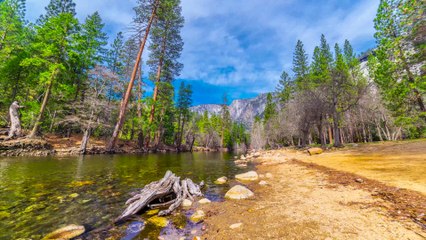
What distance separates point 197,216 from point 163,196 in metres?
1.75

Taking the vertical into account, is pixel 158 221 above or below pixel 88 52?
below

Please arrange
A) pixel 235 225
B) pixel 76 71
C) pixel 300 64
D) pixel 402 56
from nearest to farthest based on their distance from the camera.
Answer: pixel 235 225
pixel 402 56
pixel 76 71
pixel 300 64

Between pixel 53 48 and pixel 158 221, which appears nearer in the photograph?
pixel 158 221

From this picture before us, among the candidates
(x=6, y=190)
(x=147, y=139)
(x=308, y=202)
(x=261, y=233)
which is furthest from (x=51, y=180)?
(x=147, y=139)

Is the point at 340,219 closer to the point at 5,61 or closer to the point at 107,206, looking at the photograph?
the point at 107,206

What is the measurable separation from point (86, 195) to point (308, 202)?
6487mm

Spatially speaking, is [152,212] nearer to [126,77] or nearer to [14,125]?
[14,125]

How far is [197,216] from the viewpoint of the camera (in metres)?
4.11

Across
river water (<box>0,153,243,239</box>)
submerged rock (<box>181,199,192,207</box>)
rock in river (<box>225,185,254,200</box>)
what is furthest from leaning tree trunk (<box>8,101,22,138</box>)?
rock in river (<box>225,185,254,200</box>)

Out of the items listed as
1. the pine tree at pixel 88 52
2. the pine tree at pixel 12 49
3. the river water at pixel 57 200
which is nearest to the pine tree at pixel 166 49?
the pine tree at pixel 88 52

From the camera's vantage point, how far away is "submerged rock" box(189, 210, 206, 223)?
3.96m

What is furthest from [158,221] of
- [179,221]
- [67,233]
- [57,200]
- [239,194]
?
[57,200]

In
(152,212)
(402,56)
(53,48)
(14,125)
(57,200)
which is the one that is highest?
(53,48)

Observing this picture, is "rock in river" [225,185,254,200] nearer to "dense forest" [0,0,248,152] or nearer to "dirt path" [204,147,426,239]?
"dirt path" [204,147,426,239]
